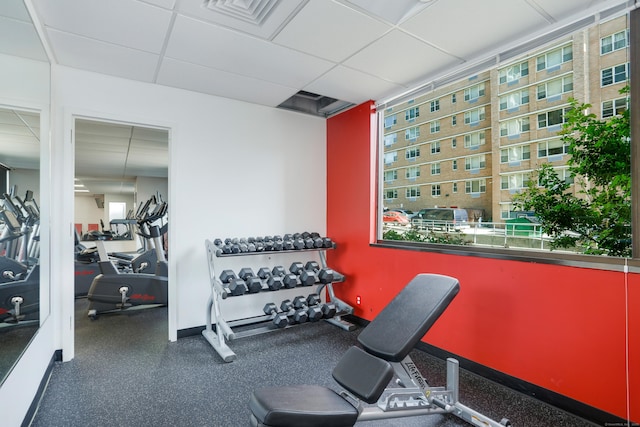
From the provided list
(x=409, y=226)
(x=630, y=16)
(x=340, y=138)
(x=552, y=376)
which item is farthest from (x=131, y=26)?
(x=552, y=376)

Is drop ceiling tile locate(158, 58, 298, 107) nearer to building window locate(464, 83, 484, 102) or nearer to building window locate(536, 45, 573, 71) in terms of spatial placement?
building window locate(464, 83, 484, 102)

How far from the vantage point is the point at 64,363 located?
2795 millimetres

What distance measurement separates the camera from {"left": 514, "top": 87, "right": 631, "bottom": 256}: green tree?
6.66 ft

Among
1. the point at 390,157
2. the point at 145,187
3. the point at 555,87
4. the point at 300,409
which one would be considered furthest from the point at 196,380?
the point at 145,187

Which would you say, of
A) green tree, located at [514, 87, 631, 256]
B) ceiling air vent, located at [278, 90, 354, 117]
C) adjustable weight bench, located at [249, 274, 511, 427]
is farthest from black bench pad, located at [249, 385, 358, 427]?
ceiling air vent, located at [278, 90, 354, 117]

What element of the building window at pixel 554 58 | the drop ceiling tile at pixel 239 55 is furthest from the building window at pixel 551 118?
the drop ceiling tile at pixel 239 55

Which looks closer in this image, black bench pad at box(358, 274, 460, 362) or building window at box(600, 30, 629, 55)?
black bench pad at box(358, 274, 460, 362)

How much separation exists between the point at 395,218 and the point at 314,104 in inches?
69.6

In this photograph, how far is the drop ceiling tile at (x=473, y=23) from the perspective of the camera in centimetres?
207

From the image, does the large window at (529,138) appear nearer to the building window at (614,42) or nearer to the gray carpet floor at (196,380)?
the building window at (614,42)

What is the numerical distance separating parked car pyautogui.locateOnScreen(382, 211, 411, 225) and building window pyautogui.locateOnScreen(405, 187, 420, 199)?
21 centimetres

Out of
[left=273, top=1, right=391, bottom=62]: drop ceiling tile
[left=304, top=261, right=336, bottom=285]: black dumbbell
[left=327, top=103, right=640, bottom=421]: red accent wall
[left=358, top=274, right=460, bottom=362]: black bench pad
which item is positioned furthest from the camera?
[left=304, top=261, right=336, bottom=285]: black dumbbell

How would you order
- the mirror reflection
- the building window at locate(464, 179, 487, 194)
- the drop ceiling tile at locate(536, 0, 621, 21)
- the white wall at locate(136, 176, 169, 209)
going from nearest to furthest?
the mirror reflection, the drop ceiling tile at locate(536, 0, 621, 21), the building window at locate(464, 179, 487, 194), the white wall at locate(136, 176, 169, 209)

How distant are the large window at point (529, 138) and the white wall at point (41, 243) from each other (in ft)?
9.85
